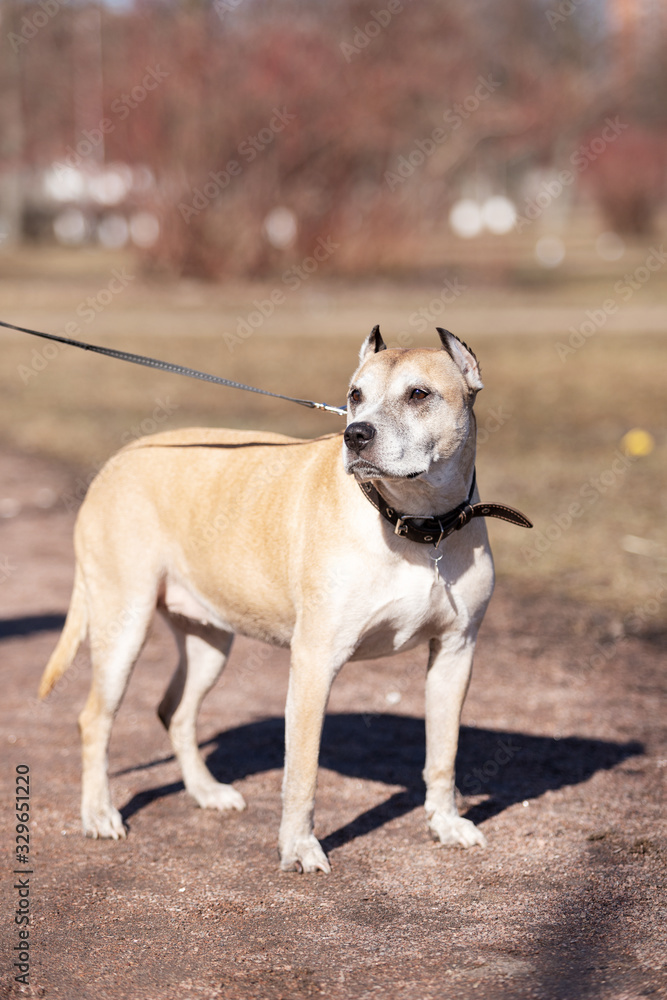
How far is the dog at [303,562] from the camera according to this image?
13.1 feet

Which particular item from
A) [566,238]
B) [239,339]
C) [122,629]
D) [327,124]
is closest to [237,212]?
[327,124]

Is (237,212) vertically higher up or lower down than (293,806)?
higher up

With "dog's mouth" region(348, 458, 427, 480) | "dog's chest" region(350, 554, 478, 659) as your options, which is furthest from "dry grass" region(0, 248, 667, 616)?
"dog's mouth" region(348, 458, 427, 480)

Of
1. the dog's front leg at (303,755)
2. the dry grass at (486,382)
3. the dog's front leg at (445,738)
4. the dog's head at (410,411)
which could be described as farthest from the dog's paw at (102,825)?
the dry grass at (486,382)

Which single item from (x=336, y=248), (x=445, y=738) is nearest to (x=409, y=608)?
(x=445, y=738)

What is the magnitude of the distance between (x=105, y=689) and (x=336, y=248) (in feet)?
80.4

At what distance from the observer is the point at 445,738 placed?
174 inches

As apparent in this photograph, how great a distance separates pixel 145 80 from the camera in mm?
27734

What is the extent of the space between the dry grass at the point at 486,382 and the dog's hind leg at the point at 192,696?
10.5 ft

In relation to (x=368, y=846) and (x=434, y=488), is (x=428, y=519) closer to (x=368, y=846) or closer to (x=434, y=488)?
(x=434, y=488)

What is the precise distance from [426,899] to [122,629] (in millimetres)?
1471

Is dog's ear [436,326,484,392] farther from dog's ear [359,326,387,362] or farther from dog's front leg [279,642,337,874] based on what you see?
dog's front leg [279,642,337,874]

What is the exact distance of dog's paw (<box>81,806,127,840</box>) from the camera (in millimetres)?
4551

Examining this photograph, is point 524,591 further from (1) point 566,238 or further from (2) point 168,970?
(1) point 566,238
